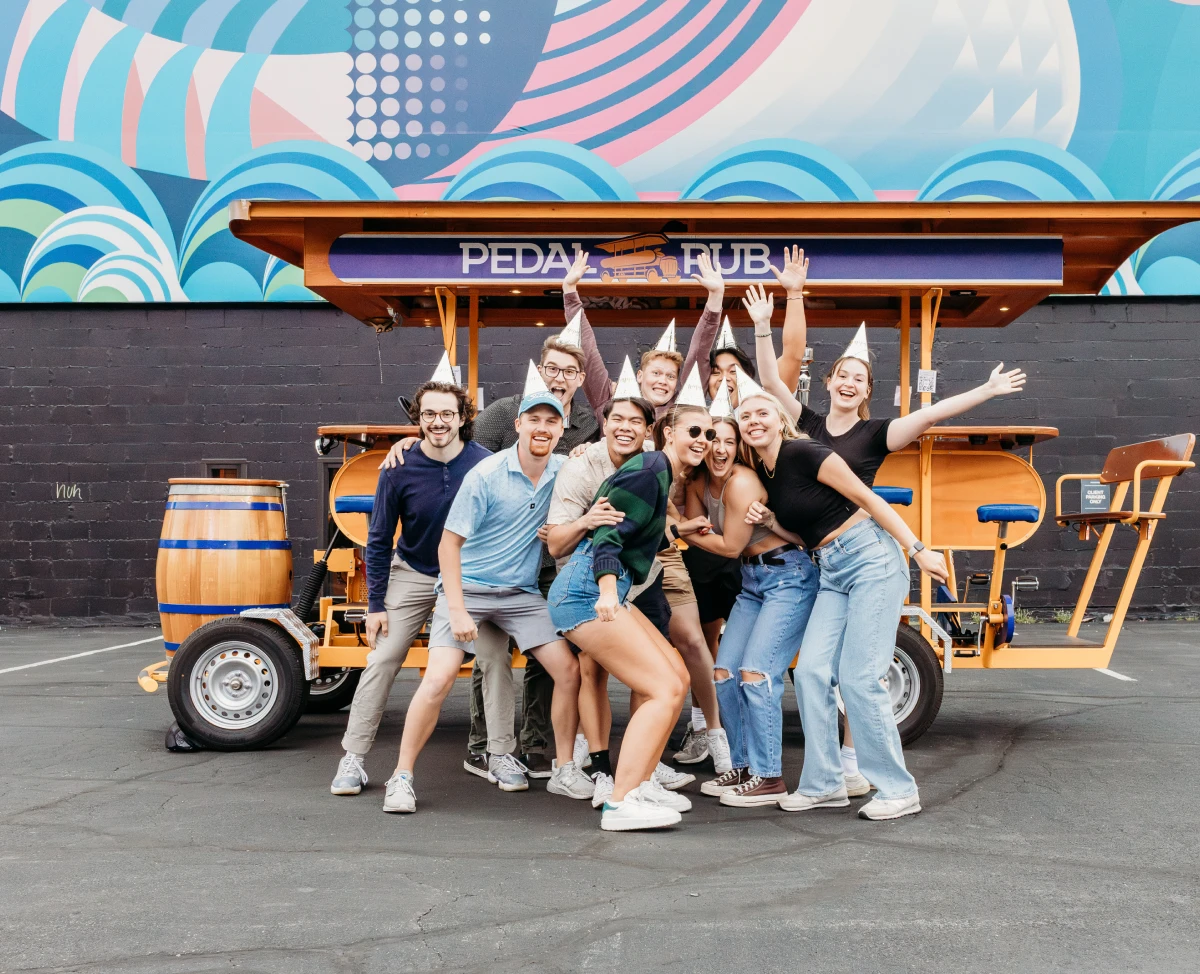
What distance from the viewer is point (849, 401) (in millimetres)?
4977

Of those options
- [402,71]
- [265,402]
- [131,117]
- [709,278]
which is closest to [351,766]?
[709,278]

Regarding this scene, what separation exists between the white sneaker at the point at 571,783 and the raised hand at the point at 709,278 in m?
2.47

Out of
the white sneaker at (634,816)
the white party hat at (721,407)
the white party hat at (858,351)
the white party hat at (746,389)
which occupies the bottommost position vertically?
the white sneaker at (634,816)

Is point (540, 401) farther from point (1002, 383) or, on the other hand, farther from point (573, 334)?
point (1002, 383)

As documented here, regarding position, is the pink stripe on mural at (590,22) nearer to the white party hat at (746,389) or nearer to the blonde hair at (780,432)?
the white party hat at (746,389)

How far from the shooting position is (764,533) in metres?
4.87

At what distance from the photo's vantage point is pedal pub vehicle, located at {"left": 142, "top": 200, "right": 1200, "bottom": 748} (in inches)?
235

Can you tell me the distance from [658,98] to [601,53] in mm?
794

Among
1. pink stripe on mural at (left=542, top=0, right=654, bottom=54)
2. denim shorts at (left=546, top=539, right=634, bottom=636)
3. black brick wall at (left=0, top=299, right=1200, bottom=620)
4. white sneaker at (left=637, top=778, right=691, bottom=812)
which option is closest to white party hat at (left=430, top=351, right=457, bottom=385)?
denim shorts at (left=546, top=539, right=634, bottom=636)

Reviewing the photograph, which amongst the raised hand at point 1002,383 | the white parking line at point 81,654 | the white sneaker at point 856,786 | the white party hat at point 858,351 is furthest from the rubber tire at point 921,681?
the white parking line at point 81,654

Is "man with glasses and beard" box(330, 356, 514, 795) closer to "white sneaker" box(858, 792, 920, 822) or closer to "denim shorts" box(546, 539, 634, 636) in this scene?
"denim shorts" box(546, 539, 634, 636)

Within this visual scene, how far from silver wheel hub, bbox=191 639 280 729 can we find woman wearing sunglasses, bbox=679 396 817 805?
8.17 ft

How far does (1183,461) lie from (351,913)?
187 inches

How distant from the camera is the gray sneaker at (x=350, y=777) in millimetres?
5043
